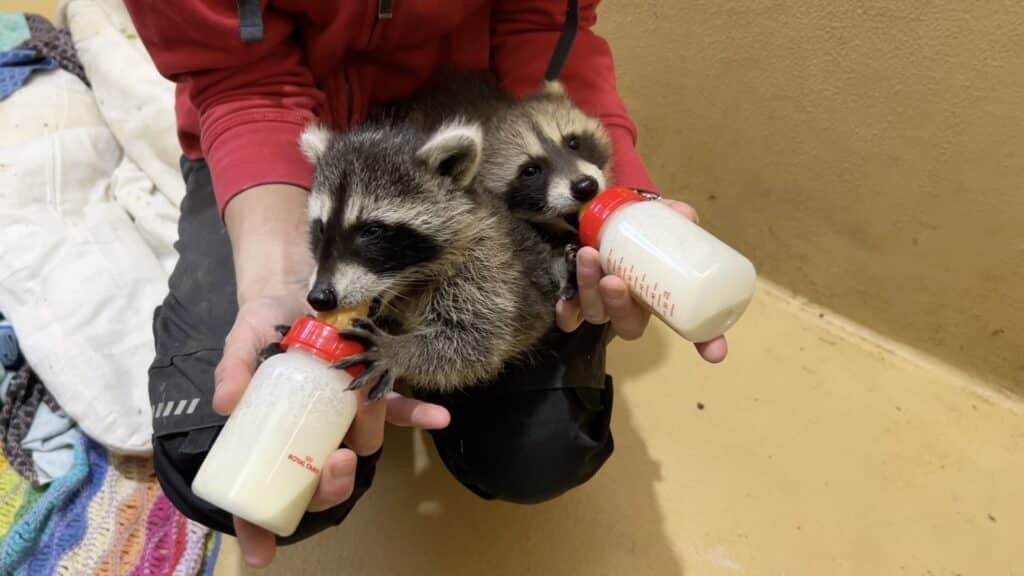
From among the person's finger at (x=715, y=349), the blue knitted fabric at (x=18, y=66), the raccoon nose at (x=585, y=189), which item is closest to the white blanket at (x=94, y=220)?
the blue knitted fabric at (x=18, y=66)

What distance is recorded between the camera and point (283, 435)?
2.77ft

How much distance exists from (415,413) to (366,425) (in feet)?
0.25

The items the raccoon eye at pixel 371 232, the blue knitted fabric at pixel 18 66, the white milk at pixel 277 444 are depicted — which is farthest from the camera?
the blue knitted fabric at pixel 18 66

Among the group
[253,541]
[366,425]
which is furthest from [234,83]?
[253,541]

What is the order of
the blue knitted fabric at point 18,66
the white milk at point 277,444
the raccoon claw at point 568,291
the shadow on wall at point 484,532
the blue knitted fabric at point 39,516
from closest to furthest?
the white milk at point 277,444
the raccoon claw at point 568,291
the blue knitted fabric at point 39,516
the shadow on wall at point 484,532
the blue knitted fabric at point 18,66

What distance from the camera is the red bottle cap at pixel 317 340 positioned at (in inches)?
35.0

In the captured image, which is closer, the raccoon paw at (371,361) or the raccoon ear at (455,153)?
the raccoon paw at (371,361)

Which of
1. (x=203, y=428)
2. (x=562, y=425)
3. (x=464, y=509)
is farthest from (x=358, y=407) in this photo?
(x=464, y=509)

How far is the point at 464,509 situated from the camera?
160cm

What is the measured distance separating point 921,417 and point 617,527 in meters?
0.83

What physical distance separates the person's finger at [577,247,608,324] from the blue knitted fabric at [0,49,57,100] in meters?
1.73

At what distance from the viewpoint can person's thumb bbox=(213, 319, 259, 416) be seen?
0.92m

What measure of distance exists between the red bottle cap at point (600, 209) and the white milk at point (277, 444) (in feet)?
1.36

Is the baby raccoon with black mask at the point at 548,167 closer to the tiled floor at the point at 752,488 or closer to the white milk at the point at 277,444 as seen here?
the white milk at the point at 277,444
